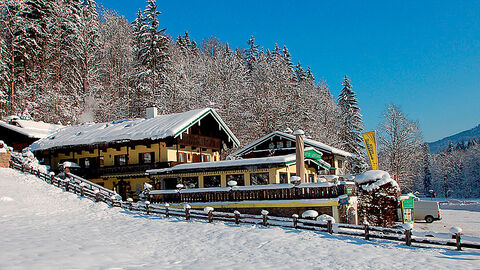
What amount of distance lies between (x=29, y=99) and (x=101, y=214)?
1276 inches

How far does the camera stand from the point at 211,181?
2606 centimetres

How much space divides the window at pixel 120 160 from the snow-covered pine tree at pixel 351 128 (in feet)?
101

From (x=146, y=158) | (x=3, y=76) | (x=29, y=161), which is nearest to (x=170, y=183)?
(x=146, y=158)

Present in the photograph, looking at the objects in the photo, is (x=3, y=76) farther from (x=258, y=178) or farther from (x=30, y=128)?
(x=258, y=178)

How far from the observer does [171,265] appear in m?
12.0

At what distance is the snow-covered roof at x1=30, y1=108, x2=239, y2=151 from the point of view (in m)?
29.1

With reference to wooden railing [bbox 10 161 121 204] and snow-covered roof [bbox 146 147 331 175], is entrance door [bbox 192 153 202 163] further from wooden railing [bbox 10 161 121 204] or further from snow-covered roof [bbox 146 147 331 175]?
wooden railing [bbox 10 161 121 204]

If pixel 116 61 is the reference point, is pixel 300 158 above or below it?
below

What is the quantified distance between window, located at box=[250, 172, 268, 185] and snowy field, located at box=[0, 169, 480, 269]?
652 centimetres

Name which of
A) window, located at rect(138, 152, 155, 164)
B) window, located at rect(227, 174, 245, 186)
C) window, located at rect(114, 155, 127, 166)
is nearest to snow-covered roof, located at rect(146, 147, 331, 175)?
window, located at rect(227, 174, 245, 186)

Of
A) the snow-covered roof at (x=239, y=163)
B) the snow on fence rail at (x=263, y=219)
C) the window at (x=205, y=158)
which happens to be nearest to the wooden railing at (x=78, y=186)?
the snow on fence rail at (x=263, y=219)

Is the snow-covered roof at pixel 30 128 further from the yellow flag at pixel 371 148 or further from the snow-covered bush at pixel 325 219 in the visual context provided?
the yellow flag at pixel 371 148

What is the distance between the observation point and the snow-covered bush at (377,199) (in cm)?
2212

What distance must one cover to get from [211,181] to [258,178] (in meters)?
3.50
